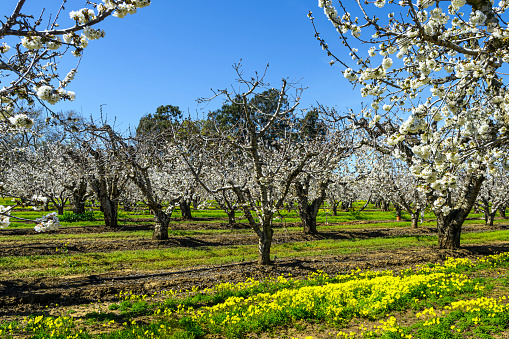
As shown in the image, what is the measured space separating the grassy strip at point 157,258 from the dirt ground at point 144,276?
1.05m

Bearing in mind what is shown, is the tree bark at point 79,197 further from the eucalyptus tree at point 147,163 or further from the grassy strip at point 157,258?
the grassy strip at point 157,258

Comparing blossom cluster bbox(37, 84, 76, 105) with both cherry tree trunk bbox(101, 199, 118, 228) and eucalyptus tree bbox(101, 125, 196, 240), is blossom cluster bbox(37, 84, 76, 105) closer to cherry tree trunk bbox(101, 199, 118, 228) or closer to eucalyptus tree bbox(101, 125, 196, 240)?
eucalyptus tree bbox(101, 125, 196, 240)

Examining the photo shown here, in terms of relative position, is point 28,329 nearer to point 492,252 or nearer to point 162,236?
point 162,236

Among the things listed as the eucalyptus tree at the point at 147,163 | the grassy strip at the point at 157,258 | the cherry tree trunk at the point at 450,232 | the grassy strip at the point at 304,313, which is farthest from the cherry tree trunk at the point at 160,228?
the cherry tree trunk at the point at 450,232

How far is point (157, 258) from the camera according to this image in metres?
15.2

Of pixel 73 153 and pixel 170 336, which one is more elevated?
pixel 73 153

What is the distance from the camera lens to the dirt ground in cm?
929

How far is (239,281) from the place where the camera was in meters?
11.1

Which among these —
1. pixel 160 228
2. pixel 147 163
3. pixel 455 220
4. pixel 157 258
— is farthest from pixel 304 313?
pixel 160 228

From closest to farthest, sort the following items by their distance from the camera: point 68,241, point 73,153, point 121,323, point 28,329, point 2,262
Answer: point 28,329 → point 121,323 → point 2,262 → point 68,241 → point 73,153

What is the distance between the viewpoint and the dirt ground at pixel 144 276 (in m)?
9.29

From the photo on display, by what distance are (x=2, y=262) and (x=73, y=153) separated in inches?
514

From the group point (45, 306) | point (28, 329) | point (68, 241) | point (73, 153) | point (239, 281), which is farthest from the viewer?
point (73, 153)

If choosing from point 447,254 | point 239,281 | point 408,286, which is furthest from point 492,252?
point 239,281
